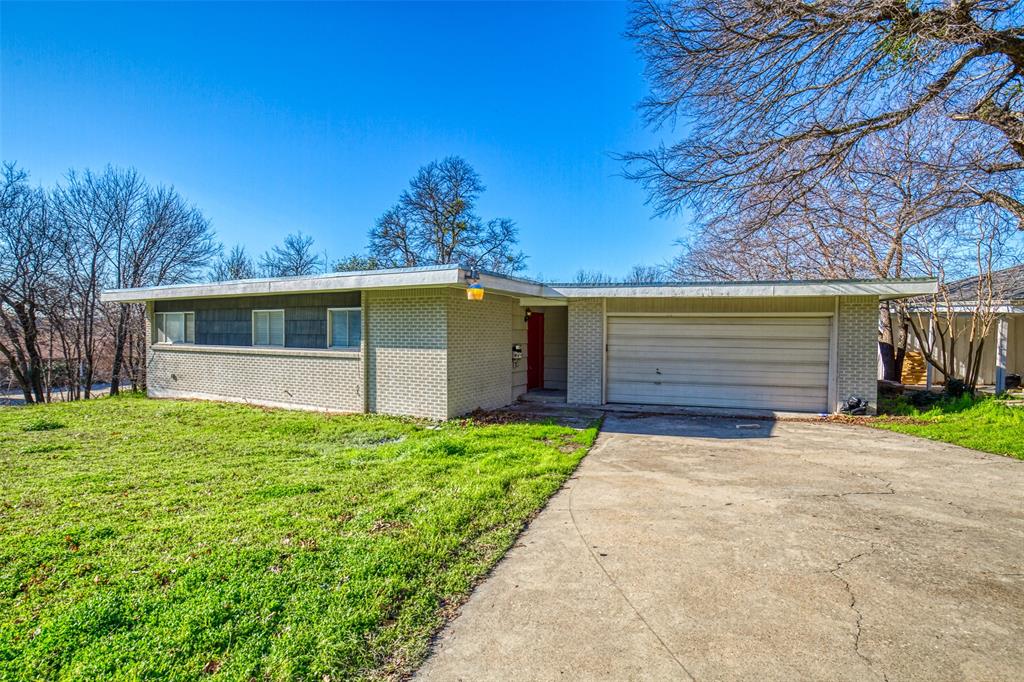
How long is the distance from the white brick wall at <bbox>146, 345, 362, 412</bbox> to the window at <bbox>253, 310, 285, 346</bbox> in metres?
0.23

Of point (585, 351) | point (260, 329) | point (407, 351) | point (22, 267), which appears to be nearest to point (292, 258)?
point (22, 267)

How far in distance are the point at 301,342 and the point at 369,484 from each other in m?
6.32

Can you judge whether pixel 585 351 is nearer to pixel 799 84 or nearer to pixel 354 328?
pixel 354 328

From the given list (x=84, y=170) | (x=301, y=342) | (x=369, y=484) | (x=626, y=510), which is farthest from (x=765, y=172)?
(x=84, y=170)

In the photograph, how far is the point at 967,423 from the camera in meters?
8.77

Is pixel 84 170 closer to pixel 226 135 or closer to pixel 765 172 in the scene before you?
pixel 226 135

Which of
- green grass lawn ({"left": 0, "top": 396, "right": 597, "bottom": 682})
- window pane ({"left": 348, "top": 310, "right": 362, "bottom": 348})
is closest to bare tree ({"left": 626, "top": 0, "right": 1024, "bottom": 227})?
green grass lawn ({"left": 0, "top": 396, "right": 597, "bottom": 682})

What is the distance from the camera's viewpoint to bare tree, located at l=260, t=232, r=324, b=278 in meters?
28.2

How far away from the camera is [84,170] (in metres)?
17.7

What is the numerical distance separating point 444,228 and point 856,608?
22283mm

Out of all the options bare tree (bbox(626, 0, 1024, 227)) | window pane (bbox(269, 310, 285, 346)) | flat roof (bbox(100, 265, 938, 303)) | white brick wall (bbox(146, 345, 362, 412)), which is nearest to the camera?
bare tree (bbox(626, 0, 1024, 227))

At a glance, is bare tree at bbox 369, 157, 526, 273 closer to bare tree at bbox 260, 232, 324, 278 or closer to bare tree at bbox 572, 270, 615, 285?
bare tree at bbox 260, 232, 324, 278

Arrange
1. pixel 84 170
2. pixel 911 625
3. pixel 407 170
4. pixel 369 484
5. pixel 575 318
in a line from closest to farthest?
pixel 911 625
pixel 369 484
pixel 575 318
pixel 84 170
pixel 407 170

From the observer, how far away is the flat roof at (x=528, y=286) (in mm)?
8402
